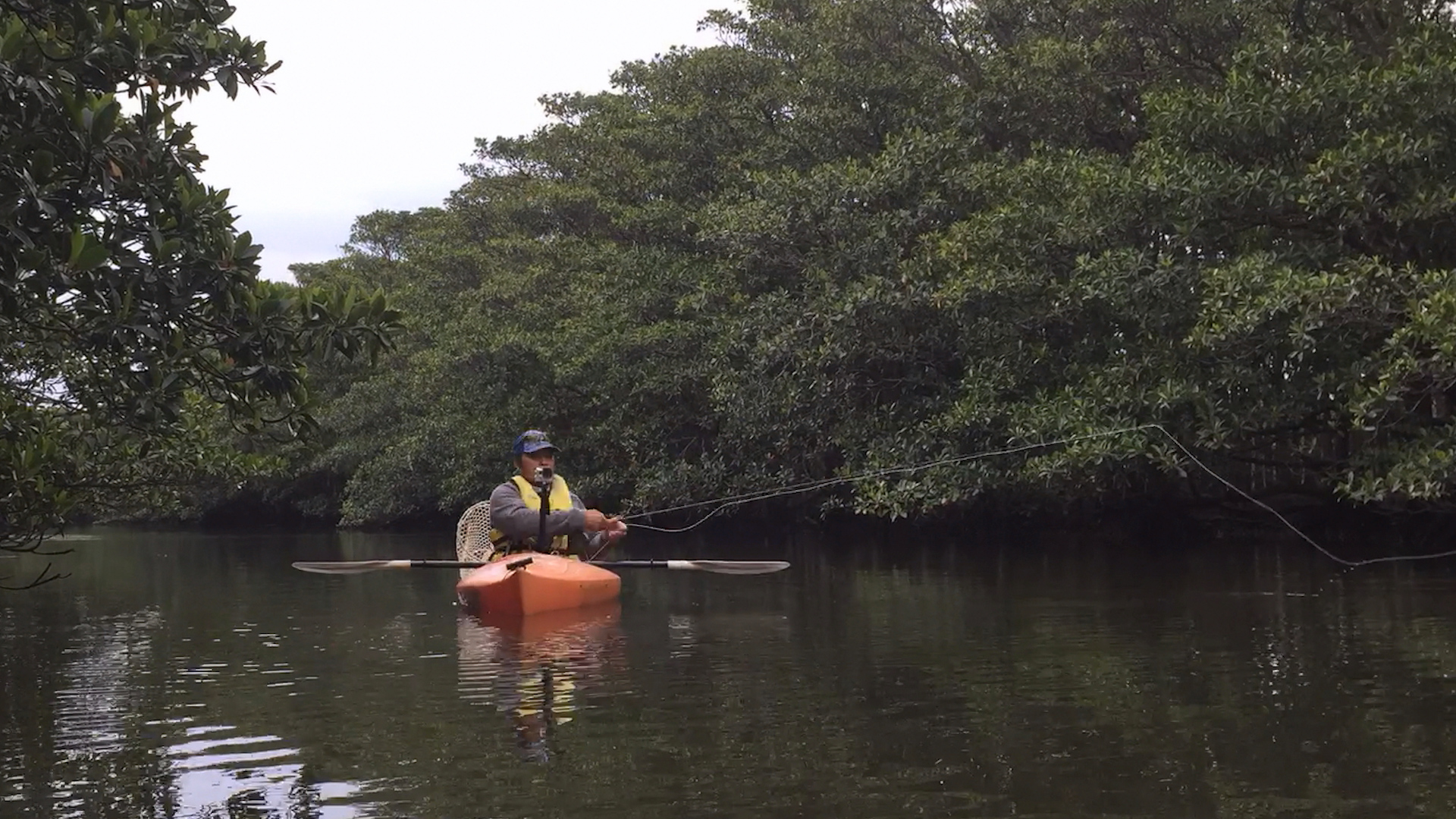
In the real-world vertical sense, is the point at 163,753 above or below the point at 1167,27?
below

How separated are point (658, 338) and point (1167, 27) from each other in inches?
416

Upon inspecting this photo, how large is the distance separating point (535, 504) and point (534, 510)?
0.33 ft

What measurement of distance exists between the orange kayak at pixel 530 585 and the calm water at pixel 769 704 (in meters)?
0.36

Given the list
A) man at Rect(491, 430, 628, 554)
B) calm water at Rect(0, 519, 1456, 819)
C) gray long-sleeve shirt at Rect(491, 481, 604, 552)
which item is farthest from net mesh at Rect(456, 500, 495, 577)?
gray long-sleeve shirt at Rect(491, 481, 604, 552)

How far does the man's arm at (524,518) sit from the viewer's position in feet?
47.5

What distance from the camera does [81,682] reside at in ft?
36.0

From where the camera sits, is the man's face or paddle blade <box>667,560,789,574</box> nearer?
the man's face

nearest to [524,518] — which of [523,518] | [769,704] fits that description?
[523,518]

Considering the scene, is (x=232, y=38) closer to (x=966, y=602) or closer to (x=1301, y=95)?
(x=966, y=602)

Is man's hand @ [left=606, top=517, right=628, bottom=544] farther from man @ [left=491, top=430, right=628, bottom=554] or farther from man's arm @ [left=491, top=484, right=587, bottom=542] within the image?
man's arm @ [left=491, top=484, right=587, bottom=542]

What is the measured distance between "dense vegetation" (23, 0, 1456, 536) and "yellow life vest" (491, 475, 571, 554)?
6.64ft

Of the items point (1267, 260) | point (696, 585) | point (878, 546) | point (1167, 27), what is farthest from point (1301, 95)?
point (878, 546)

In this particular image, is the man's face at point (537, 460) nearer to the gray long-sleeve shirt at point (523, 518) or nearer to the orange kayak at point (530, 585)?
the gray long-sleeve shirt at point (523, 518)

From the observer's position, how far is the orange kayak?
45.6ft
